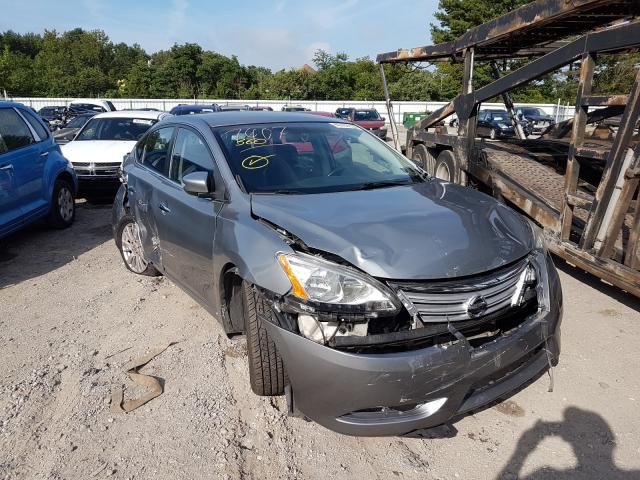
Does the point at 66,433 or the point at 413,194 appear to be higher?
the point at 413,194

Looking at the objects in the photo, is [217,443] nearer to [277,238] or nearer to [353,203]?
[277,238]

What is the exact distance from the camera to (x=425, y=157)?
319 inches

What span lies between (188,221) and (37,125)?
4657 mm

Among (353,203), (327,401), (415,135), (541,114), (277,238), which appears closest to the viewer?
(327,401)

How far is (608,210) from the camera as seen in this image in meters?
3.96

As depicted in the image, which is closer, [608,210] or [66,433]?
→ [66,433]

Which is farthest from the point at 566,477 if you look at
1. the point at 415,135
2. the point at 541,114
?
the point at 541,114

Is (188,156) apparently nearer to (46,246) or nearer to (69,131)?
(46,246)

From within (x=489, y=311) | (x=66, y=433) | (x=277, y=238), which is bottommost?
(x=66, y=433)

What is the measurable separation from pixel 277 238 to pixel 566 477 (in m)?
1.90

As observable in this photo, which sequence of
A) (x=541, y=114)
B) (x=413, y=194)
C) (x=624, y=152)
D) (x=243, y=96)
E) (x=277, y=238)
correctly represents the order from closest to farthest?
(x=277, y=238) → (x=413, y=194) → (x=624, y=152) → (x=541, y=114) → (x=243, y=96)

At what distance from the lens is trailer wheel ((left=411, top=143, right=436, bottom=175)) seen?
7.92 meters

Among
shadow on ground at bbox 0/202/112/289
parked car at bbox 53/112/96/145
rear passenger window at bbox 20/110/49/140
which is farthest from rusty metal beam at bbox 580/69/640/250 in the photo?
parked car at bbox 53/112/96/145

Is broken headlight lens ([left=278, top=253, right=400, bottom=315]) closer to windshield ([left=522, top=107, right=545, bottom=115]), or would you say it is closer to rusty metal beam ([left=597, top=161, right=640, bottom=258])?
rusty metal beam ([left=597, top=161, right=640, bottom=258])
